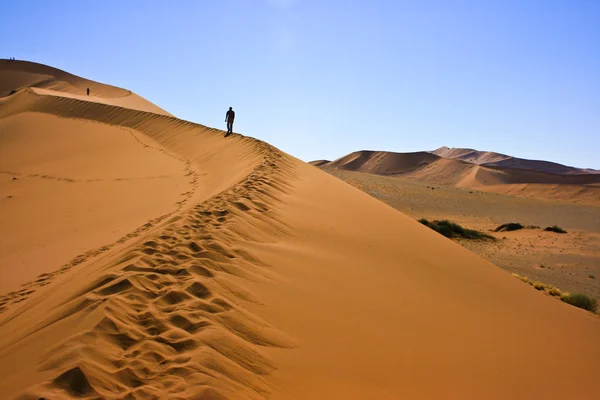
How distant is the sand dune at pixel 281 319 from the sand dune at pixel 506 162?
304ft

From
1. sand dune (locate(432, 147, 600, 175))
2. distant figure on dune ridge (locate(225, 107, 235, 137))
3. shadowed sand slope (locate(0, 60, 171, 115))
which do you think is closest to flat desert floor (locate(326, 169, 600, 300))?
distant figure on dune ridge (locate(225, 107, 235, 137))

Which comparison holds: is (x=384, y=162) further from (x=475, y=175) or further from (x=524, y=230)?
(x=524, y=230)

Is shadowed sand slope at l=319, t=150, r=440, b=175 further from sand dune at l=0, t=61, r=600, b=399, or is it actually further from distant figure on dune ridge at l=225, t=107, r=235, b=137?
sand dune at l=0, t=61, r=600, b=399

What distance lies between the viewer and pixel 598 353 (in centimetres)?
483

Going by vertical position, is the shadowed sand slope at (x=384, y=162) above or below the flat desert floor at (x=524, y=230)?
above

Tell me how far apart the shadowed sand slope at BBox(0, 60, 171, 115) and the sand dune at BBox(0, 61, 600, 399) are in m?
40.7

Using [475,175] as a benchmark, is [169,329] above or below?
below

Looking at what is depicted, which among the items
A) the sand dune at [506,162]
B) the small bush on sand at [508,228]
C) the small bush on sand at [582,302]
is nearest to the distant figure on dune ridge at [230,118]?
the small bush on sand at [508,228]

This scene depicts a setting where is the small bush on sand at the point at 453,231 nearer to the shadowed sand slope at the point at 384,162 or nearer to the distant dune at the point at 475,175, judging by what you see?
the distant dune at the point at 475,175

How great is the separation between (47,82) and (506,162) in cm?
10134

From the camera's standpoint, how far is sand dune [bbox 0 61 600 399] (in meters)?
2.54

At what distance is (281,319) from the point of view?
3.46 m

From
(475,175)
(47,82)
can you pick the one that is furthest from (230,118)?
(475,175)

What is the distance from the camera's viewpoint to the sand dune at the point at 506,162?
341 feet
